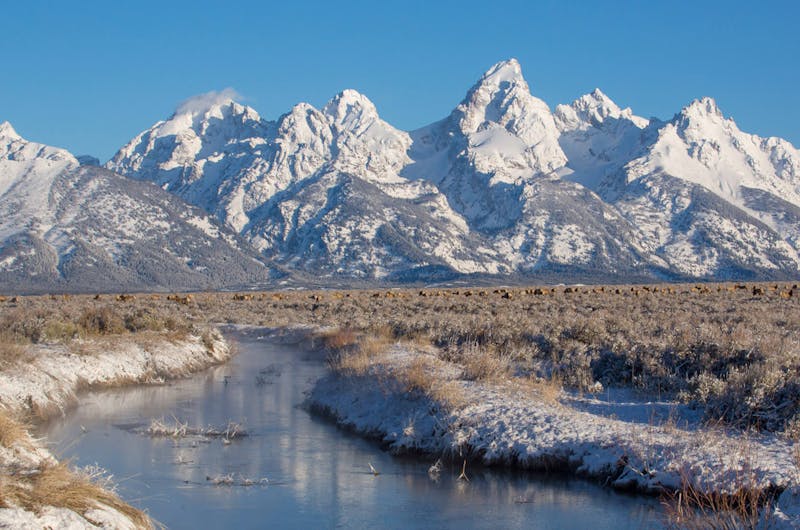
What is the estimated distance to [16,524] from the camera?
8555mm

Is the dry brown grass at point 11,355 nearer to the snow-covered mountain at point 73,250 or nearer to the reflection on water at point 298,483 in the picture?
the reflection on water at point 298,483

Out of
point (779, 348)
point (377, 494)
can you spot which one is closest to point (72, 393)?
point (377, 494)

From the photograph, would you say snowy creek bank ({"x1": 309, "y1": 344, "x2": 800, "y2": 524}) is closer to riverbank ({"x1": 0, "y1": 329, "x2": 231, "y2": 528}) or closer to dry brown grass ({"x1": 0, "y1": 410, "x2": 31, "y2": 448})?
riverbank ({"x1": 0, "y1": 329, "x2": 231, "y2": 528})

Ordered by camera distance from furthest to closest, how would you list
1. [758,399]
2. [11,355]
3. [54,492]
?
[11,355], [758,399], [54,492]

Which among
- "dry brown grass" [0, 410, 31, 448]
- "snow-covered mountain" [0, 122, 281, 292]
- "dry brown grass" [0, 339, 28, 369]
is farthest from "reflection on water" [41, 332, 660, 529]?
"snow-covered mountain" [0, 122, 281, 292]

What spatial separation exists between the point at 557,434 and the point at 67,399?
1313cm

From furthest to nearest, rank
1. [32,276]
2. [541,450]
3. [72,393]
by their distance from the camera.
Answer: [32,276] → [72,393] → [541,450]

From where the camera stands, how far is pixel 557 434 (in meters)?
16.4

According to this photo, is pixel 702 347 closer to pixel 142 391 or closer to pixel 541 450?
pixel 541 450

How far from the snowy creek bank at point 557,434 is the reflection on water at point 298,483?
0.52 meters

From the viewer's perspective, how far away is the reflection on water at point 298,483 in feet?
43.2

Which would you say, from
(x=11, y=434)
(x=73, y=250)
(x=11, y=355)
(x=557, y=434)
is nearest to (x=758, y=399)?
(x=557, y=434)

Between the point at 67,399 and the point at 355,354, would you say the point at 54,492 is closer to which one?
the point at 67,399

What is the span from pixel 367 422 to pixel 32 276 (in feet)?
534
